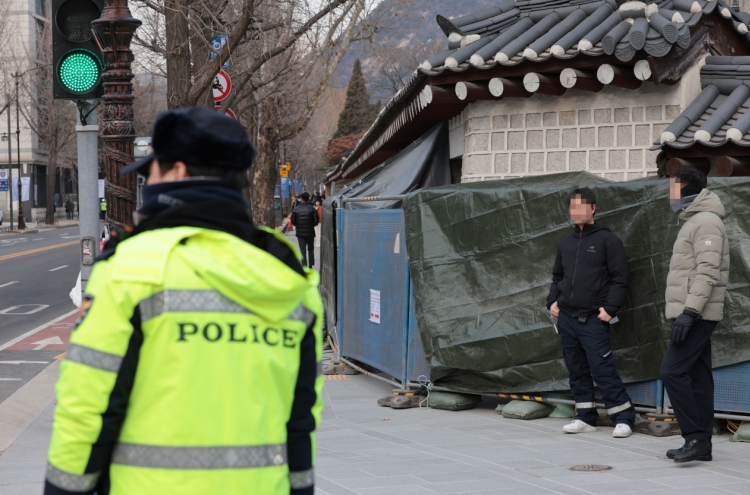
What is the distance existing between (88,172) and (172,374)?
5779 millimetres

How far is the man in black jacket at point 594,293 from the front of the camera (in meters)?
7.14

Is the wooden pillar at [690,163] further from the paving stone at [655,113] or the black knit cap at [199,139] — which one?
the black knit cap at [199,139]

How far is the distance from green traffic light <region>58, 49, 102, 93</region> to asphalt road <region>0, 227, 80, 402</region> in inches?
144

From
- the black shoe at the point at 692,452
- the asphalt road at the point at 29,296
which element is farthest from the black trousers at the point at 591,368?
the asphalt road at the point at 29,296

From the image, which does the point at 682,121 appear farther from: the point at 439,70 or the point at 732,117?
the point at 439,70

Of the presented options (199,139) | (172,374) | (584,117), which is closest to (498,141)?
(584,117)

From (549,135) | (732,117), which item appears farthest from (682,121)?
(549,135)

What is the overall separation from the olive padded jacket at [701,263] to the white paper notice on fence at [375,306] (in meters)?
3.65

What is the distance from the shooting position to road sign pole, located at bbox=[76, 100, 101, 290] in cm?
768

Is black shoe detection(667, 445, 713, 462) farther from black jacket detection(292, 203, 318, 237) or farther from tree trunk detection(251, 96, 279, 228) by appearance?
tree trunk detection(251, 96, 279, 228)

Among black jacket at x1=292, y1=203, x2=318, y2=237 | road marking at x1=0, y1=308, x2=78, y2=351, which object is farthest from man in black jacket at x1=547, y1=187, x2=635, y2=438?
black jacket at x1=292, y1=203, x2=318, y2=237

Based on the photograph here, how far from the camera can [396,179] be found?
12.3 metres

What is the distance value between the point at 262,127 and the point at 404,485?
26.2 m

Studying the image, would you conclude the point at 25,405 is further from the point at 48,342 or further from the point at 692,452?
Result: the point at 692,452
